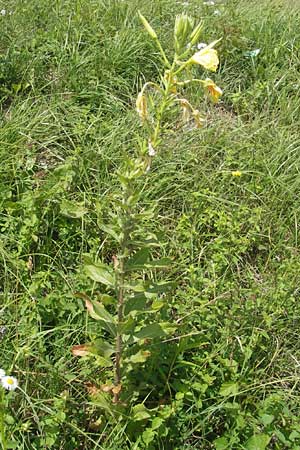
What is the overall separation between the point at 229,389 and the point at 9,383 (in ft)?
2.43

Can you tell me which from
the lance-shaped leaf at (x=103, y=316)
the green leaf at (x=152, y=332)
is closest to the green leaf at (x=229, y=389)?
the green leaf at (x=152, y=332)

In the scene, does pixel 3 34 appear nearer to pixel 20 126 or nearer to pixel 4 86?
pixel 4 86

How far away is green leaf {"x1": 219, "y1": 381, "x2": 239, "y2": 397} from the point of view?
85.5 inches

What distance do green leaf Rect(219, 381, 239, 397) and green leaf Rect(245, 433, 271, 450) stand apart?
17 cm

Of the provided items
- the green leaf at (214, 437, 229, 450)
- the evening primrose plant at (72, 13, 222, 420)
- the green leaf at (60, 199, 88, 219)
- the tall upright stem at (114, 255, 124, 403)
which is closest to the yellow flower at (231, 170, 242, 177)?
the green leaf at (60, 199, 88, 219)

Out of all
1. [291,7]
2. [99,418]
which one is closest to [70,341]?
[99,418]

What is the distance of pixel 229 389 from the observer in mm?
2184

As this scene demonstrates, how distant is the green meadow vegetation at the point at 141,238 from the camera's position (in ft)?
6.77

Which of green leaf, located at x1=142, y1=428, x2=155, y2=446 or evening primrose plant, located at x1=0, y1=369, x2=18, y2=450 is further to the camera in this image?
green leaf, located at x1=142, y1=428, x2=155, y2=446

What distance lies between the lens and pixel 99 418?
216 cm

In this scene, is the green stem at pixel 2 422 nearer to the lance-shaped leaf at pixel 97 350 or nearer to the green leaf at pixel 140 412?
the lance-shaped leaf at pixel 97 350

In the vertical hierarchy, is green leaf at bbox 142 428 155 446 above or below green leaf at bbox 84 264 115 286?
below

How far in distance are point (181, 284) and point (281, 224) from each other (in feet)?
2.04

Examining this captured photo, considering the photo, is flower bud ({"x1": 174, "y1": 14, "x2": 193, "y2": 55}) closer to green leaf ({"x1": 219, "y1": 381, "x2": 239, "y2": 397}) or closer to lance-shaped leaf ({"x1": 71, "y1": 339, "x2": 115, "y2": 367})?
lance-shaped leaf ({"x1": 71, "y1": 339, "x2": 115, "y2": 367})
